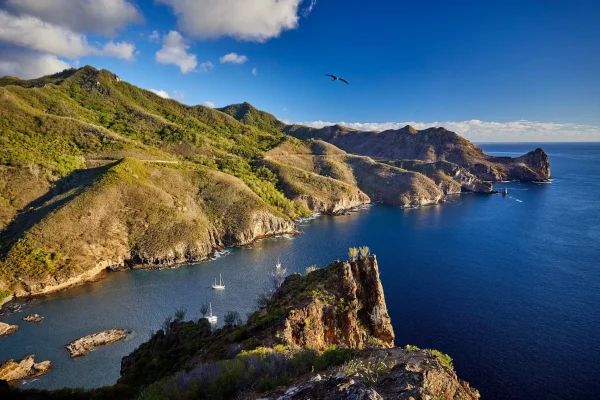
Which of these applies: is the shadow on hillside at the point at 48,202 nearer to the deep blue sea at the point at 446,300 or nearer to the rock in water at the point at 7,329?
the deep blue sea at the point at 446,300

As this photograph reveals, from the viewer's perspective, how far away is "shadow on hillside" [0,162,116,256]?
79.2 m

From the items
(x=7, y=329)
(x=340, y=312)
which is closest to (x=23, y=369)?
(x=7, y=329)

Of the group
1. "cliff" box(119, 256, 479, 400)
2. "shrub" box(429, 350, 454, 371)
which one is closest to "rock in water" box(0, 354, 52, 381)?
"cliff" box(119, 256, 479, 400)

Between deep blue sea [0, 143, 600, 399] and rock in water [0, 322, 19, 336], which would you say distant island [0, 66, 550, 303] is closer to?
deep blue sea [0, 143, 600, 399]

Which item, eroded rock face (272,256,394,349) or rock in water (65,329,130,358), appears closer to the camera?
eroded rock face (272,256,394,349)

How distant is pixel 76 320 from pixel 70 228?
3032 cm

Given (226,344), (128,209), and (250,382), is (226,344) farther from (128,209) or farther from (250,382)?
(128,209)

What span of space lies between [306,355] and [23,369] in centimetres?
4818

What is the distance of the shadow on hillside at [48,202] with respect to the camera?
7919 cm

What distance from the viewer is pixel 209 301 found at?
66.8 m

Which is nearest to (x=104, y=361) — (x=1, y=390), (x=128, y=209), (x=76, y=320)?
(x=76, y=320)

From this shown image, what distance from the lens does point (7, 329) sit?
184 feet

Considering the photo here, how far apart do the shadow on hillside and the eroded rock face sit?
240ft

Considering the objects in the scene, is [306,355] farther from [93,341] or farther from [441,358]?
[93,341]
